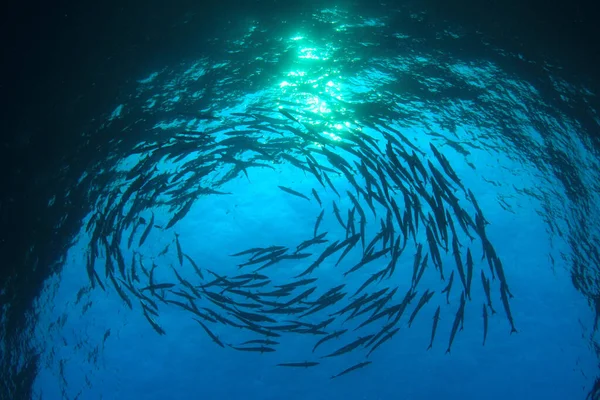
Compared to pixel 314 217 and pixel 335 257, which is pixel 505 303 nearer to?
pixel 335 257

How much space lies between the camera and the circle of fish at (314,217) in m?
7.61

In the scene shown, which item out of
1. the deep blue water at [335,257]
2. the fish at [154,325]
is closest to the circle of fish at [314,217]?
the fish at [154,325]

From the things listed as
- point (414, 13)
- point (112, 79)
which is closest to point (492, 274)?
point (414, 13)

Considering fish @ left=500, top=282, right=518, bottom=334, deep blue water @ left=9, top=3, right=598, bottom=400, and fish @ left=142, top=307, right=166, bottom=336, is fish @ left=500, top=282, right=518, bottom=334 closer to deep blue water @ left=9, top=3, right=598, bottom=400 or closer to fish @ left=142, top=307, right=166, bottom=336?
deep blue water @ left=9, top=3, right=598, bottom=400

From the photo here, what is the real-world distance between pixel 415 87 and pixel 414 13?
55.8 inches

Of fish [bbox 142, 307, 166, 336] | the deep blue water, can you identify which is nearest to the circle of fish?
fish [bbox 142, 307, 166, 336]

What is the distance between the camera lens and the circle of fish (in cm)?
761

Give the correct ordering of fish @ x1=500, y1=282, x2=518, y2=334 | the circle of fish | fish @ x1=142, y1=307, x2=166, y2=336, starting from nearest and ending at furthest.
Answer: the circle of fish < fish @ x1=500, y1=282, x2=518, y2=334 < fish @ x1=142, y1=307, x2=166, y2=336

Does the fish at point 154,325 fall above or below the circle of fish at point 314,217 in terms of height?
below

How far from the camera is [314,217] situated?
10.3 meters

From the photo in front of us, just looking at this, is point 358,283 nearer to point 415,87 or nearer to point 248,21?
point 415,87

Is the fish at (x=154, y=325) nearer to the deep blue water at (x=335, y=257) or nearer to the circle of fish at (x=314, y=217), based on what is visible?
the circle of fish at (x=314, y=217)

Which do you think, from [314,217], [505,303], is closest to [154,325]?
[314,217]

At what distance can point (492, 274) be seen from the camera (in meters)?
9.73
